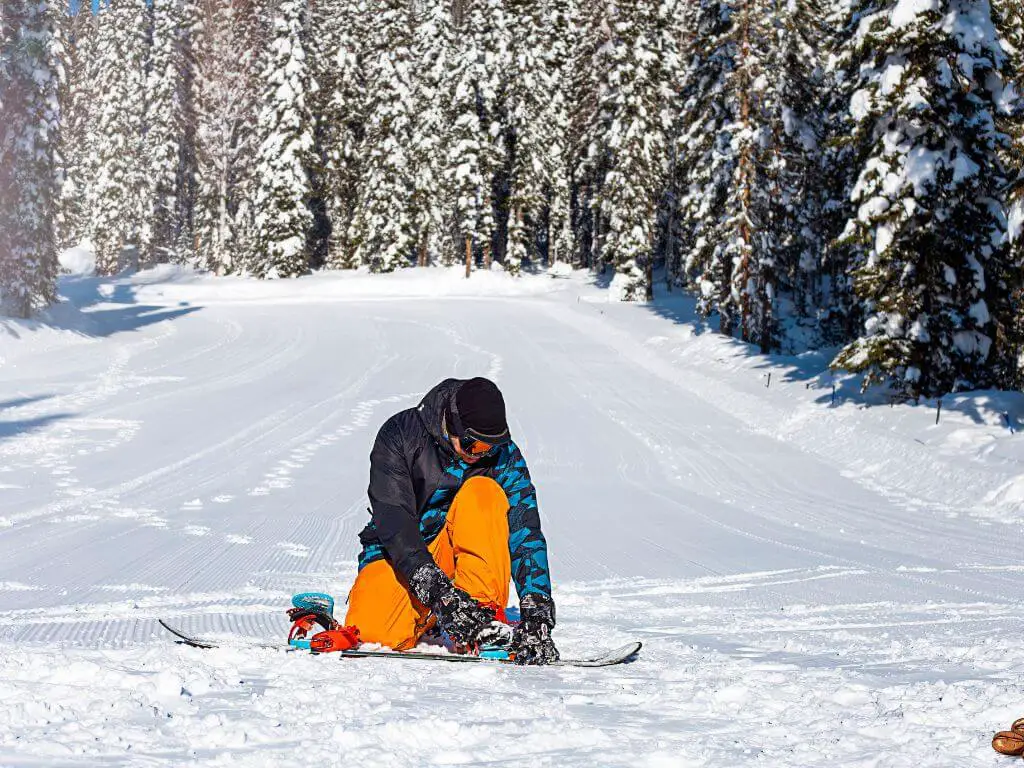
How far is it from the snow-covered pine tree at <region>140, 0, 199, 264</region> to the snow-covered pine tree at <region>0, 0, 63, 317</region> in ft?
122

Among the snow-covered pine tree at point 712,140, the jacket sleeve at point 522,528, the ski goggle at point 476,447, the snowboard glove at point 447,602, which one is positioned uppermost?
the snow-covered pine tree at point 712,140

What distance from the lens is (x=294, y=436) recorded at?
15.1 m

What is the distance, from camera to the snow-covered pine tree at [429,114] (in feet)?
181

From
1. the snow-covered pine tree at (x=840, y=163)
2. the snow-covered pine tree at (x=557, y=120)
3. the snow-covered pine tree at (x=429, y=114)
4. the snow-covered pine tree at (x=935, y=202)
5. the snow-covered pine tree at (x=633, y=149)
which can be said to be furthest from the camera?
the snow-covered pine tree at (x=557, y=120)

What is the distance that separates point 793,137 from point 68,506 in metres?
27.8

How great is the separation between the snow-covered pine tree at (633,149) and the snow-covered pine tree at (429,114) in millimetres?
14035

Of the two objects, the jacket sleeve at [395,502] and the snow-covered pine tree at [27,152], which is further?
the snow-covered pine tree at [27,152]

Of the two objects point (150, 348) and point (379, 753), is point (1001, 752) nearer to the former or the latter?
point (379, 753)

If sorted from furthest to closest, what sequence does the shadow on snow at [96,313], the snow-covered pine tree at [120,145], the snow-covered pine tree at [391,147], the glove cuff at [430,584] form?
the snow-covered pine tree at [120,145]
the snow-covered pine tree at [391,147]
the shadow on snow at [96,313]
the glove cuff at [430,584]

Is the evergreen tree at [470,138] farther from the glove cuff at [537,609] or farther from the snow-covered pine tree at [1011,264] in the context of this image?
the glove cuff at [537,609]

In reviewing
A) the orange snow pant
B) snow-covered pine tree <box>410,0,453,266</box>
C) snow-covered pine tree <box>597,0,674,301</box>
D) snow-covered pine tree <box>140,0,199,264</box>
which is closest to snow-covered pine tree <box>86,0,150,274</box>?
snow-covered pine tree <box>140,0,199,264</box>

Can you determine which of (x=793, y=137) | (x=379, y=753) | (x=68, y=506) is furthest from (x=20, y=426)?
(x=793, y=137)

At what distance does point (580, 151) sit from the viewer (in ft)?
187

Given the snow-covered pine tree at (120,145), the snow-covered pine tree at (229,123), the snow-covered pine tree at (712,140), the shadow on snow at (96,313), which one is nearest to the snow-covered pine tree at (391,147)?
the snow-covered pine tree at (229,123)
